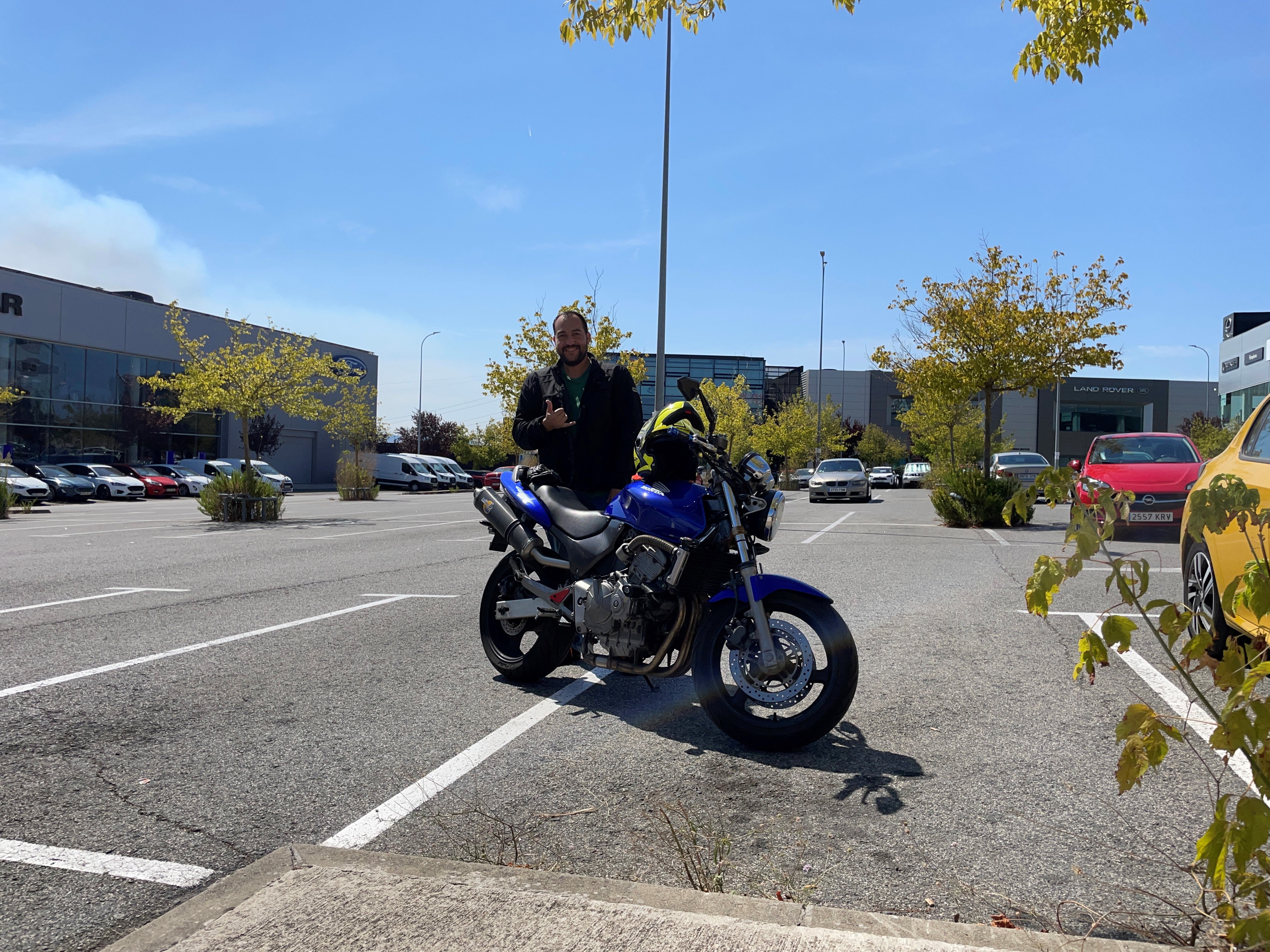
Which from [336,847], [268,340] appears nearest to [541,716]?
[336,847]

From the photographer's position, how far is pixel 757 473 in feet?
13.3

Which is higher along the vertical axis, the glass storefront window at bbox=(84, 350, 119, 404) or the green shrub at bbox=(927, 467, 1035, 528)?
the glass storefront window at bbox=(84, 350, 119, 404)

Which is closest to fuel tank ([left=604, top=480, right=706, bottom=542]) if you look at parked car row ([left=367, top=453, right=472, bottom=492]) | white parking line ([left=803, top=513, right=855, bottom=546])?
white parking line ([left=803, top=513, right=855, bottom=546])

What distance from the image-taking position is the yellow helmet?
4137 mm

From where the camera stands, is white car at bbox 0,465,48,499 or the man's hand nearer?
the man's hand

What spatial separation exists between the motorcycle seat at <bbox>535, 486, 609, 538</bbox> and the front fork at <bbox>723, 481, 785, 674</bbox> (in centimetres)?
71

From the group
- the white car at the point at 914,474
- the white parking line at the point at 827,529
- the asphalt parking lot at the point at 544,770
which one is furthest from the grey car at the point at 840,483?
the white car at the point at 914,474

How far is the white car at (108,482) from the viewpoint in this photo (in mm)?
34938

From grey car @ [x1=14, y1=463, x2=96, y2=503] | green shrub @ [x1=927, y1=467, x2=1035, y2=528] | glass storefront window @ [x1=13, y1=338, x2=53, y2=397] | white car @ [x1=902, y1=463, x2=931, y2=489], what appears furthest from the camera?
white car @ [x1=902, y1=463, x2=931, y2=489]

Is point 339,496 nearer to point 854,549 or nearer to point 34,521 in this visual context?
point 34,521

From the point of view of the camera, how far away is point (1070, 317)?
21.3 meters

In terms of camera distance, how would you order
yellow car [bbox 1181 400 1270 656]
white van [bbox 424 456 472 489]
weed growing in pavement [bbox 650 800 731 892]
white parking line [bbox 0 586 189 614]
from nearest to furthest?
weed growing in pavement [bbox 650 800 731 892] < yellow car [bbox 1181 400 1270 656] < white parking line [bbox 0 586 189 614] < white van [bbox 424 456 472 489]

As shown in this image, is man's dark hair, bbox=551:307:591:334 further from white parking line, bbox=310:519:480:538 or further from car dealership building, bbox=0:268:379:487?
car dealership building, bbox=0:268:379:487

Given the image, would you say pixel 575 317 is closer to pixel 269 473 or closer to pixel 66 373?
pixel 269 473
